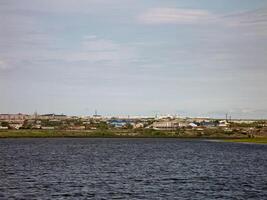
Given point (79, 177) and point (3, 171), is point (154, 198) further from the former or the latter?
point (3, 171)

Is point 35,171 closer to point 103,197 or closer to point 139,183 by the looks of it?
point 139,183

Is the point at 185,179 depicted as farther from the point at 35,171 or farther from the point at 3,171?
the point at 3,171

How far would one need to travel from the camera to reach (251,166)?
104688 mm

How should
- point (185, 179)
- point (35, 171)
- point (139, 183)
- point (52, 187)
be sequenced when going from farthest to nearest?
point (35, 171) → point (185, 179) → point (139, 183) → point (52, 187)

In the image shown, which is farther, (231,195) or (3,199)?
(231,195)

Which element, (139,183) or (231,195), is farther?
(139,183)

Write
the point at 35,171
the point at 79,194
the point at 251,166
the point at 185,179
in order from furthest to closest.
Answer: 1. the point at 251,166
2. the point at 35,171
3. the point at 185,179
4. the point at 79,194

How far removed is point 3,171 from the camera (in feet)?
290

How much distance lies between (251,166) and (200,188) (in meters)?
39.5

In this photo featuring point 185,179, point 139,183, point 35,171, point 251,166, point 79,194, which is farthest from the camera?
point 251,166

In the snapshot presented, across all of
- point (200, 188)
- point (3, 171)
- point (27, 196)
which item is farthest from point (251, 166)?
point (27, 196)

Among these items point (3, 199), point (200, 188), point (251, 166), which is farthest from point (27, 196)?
point (251, 166)

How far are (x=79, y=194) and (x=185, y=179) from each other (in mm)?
22161

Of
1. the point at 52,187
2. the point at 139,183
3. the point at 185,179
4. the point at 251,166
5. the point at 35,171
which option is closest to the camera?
the point at 52,187
